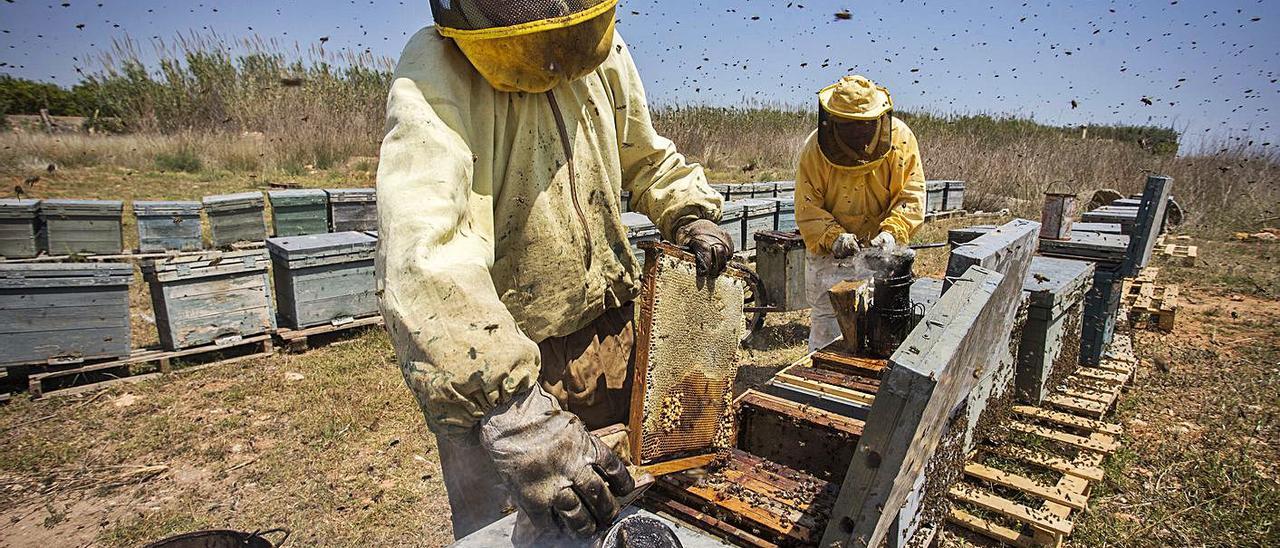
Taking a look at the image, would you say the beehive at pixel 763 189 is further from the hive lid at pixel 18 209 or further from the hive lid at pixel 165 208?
the hive lid at pixel 18 209

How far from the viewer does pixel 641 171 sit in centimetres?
198

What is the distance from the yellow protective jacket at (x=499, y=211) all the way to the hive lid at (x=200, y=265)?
4.31 m

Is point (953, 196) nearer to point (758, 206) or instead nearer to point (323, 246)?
point (758, 206)

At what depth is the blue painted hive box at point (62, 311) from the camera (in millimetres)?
4355

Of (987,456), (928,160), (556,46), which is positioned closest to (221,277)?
(556,46)

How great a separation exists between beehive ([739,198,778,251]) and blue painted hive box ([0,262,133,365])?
5.94m

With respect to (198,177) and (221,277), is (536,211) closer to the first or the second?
(221,277)

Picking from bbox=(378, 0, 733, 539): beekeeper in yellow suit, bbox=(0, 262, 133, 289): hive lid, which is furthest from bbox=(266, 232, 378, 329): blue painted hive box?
bbox=(378, 0, 733, 539): beekeeper in yellow suit

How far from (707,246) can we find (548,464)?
0.88m

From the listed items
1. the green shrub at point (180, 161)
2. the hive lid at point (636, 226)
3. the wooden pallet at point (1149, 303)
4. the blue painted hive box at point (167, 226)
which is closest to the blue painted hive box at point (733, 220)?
the hive lid at point (636, 226)

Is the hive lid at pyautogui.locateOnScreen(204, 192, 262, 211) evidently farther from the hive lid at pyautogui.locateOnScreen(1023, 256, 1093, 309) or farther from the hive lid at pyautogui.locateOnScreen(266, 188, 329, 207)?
the hive lid at pyautogui.locateOnScreen(1023, 256, 1093, 309)

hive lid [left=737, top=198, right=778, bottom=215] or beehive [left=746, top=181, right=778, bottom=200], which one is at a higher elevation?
beehive [left=746, top=181, right=778, bottom=200]

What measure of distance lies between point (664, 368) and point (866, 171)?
3050mm

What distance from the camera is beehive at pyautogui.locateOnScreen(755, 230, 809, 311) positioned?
6094mm
